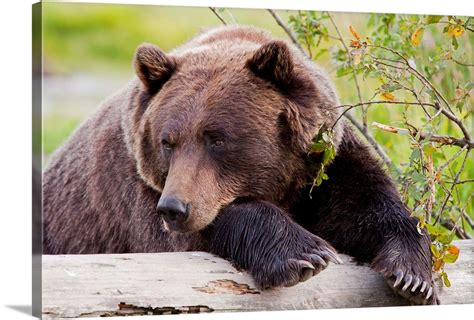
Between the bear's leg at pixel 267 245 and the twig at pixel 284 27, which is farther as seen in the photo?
the twig at pixel 284 27

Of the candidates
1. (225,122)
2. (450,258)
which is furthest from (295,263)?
(450,258)

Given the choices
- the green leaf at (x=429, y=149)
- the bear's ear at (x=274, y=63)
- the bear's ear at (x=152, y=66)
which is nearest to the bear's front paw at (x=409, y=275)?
the green leaf at (x=429, y=149)

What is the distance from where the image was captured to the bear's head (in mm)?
5633

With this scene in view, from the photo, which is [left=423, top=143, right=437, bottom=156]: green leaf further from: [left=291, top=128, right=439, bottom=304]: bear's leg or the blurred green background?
the blurred green background

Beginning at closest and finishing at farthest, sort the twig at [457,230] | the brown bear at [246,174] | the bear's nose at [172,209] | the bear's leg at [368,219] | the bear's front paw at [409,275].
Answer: the bear's nose at [172,209] → the brown bear at [246,174] → the bear's front paw at [409,275] → the bear's leg at [368,219] → the twig at [457,230]

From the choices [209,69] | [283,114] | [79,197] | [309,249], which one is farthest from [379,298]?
[79,197]

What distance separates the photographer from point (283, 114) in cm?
588

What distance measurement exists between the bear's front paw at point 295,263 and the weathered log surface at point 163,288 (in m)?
0.13

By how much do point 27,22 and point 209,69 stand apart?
1.31 metres

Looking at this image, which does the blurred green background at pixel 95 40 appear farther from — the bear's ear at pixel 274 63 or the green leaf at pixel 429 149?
the green leaf at pixel 429 149

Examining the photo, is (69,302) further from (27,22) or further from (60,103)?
(27,22)

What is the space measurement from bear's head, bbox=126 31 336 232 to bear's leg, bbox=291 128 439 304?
31 cm

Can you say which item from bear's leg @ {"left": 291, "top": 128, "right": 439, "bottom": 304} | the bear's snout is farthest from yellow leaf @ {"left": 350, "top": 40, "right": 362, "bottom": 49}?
the bear's snout

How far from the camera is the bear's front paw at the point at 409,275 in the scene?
5.58 m
